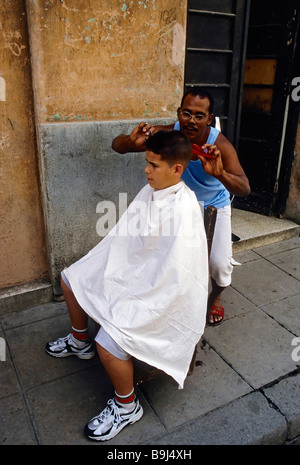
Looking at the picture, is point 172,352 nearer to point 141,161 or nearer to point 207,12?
point 141,161

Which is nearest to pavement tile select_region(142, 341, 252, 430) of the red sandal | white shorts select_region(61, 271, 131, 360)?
the red sandal

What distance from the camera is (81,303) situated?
2.19m

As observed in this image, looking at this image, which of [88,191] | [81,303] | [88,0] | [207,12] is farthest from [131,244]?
[207,12]

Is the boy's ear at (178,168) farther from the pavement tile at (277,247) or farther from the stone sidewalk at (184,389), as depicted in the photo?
the pavement tile at (277,247)

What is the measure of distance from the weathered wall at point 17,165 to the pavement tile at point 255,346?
1.55 metres

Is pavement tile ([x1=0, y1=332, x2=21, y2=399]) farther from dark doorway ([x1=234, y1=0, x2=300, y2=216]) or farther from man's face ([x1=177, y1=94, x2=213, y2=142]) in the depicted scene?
dark doorway ([x1=234, y1=0, x2=300, y2=216])

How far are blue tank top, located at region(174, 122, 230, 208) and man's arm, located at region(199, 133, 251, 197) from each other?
0.38ft

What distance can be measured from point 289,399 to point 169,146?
168 centimetres

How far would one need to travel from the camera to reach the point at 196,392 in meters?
2.38

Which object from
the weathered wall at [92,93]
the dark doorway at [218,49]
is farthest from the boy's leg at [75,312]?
the dark doorway at [218,49]

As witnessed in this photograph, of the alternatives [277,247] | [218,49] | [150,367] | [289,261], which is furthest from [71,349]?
[218,49]

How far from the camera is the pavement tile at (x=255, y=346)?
2557mm

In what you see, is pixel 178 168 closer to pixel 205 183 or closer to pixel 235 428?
pixel 205 183

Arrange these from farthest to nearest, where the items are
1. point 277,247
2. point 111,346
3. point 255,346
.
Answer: point 277,247 → point 255,346 → point 111,346
